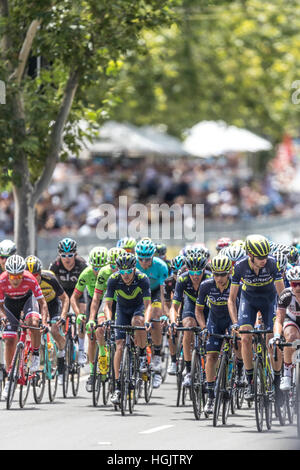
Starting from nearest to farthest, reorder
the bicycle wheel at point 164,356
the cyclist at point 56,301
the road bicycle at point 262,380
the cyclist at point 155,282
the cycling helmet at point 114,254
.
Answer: the road bicycle at point 262,380 < the cycling helmet at point 114,254 < the cyclist at point 56,301 < the cyclist at point 155,282 < the bicycle wheel at point 164,356

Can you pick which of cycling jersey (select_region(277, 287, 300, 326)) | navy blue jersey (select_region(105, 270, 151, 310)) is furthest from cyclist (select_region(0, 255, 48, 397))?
cycling jersey (select_region(277, 287, 300, 326))

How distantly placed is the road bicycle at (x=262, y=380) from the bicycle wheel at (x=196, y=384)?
826 mm

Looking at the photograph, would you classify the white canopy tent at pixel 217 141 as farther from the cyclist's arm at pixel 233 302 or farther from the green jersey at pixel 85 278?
the cyclist's arm at pixel 233 302

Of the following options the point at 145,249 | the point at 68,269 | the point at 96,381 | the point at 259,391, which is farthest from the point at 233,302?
the point at 68,269

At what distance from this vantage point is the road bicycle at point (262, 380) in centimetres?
1321

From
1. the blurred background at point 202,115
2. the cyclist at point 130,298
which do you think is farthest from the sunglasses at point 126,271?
the blurred background at point 202,115

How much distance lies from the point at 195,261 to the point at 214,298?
1.02 m

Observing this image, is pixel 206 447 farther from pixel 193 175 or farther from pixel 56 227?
pixel 193 175

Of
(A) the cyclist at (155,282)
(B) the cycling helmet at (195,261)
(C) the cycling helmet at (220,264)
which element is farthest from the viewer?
(A) the cyclist at (155,282)

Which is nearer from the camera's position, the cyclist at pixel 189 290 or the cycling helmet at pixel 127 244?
the cyclist at pixel 189 290

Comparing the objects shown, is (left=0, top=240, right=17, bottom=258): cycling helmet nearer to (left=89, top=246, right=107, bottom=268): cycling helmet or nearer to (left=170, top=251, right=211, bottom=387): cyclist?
(left=89, top=246, right=107, bottom=268): cycling helmet

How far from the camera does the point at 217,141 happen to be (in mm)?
35375

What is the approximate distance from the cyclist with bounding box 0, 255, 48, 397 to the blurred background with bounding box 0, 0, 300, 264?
15.6 meters

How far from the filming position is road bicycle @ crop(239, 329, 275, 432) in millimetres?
13211
